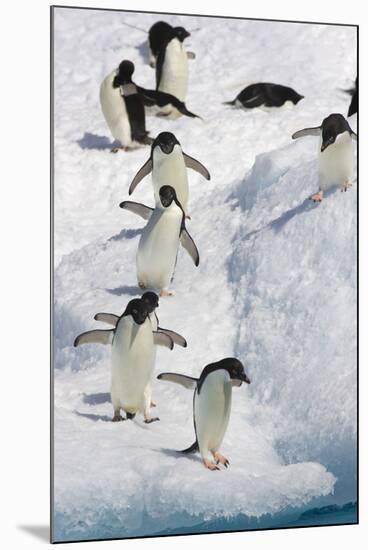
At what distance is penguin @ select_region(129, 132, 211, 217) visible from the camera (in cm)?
619

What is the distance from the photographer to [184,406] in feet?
20.0

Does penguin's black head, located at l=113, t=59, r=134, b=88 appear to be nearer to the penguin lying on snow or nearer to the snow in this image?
the snow

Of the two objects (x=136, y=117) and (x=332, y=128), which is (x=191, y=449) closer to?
(x=136, y=117)

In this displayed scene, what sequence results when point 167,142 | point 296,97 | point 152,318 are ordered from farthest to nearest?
point 296,97 < point 167,142 < point 152,318

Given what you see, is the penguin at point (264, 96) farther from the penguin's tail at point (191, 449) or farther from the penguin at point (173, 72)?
the penguin's tail at point (191, 449)

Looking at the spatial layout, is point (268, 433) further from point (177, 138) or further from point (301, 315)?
point (177, 138)

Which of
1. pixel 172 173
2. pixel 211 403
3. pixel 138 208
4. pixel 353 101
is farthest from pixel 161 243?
pixel 353 101

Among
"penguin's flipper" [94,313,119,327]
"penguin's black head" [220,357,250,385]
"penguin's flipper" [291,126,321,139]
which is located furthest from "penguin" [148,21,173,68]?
"penguin's black head" [220,357,250,385]

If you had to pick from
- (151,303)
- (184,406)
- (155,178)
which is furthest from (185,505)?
(155,178)

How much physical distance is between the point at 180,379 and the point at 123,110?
1.15 metres

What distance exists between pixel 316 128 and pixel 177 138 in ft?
2.09

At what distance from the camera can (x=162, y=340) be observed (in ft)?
19.9

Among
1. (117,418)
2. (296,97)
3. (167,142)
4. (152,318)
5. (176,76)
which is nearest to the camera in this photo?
(117,418)

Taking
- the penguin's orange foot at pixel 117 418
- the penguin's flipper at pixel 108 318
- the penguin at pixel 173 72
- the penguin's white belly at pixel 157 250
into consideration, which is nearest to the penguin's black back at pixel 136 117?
the penguin at pixel 173 72
